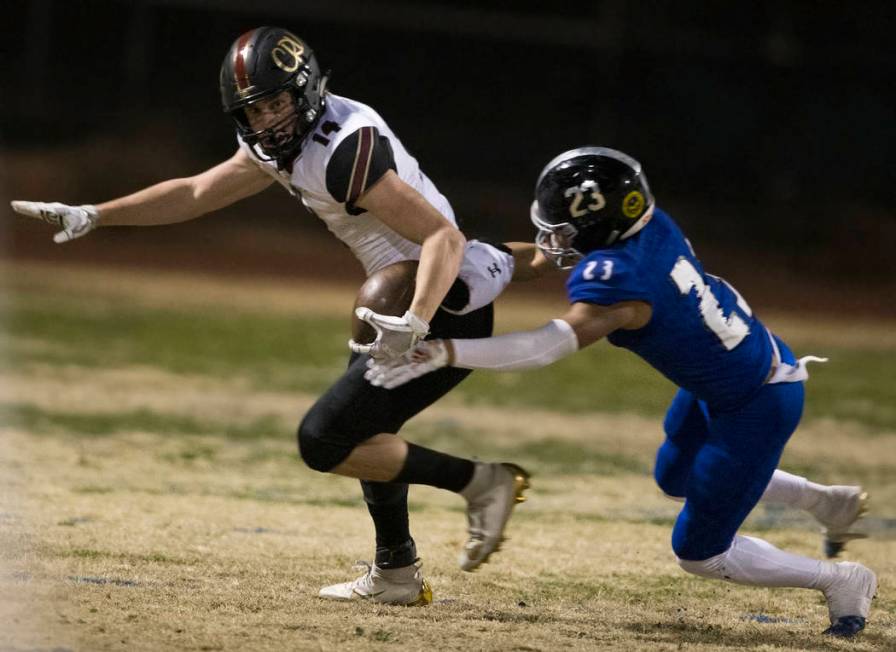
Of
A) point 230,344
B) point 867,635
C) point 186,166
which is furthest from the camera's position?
point 186,166

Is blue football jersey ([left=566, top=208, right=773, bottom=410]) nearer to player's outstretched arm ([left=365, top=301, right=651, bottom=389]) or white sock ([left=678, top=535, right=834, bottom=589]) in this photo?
player's outstretched arm ([left=365, top=301, right=651, bottom=389])

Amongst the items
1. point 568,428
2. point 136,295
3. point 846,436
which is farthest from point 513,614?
point 136,295

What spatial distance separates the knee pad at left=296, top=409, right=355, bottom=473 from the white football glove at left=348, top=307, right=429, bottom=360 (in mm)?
334

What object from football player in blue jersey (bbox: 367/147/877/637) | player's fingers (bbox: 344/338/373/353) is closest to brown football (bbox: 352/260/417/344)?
player's fingers (bbox: 344/338/373/353)

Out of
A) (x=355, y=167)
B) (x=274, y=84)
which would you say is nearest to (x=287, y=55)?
(x=274, y=84)

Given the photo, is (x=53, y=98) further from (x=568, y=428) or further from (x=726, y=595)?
(x=726, y=595)

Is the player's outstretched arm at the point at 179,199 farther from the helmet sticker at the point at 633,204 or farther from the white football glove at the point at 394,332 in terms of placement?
the helmet sticker at the point at 633,204

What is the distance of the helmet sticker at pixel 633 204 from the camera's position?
13.8 ft

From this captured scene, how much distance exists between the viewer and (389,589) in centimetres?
470

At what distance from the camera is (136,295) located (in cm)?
1370

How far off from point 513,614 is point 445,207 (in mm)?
1376

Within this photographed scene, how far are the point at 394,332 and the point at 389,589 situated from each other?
3.63 ft

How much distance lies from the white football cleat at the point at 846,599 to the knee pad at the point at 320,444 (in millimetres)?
1617

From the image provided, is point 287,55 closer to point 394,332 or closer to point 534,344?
point 394,332
